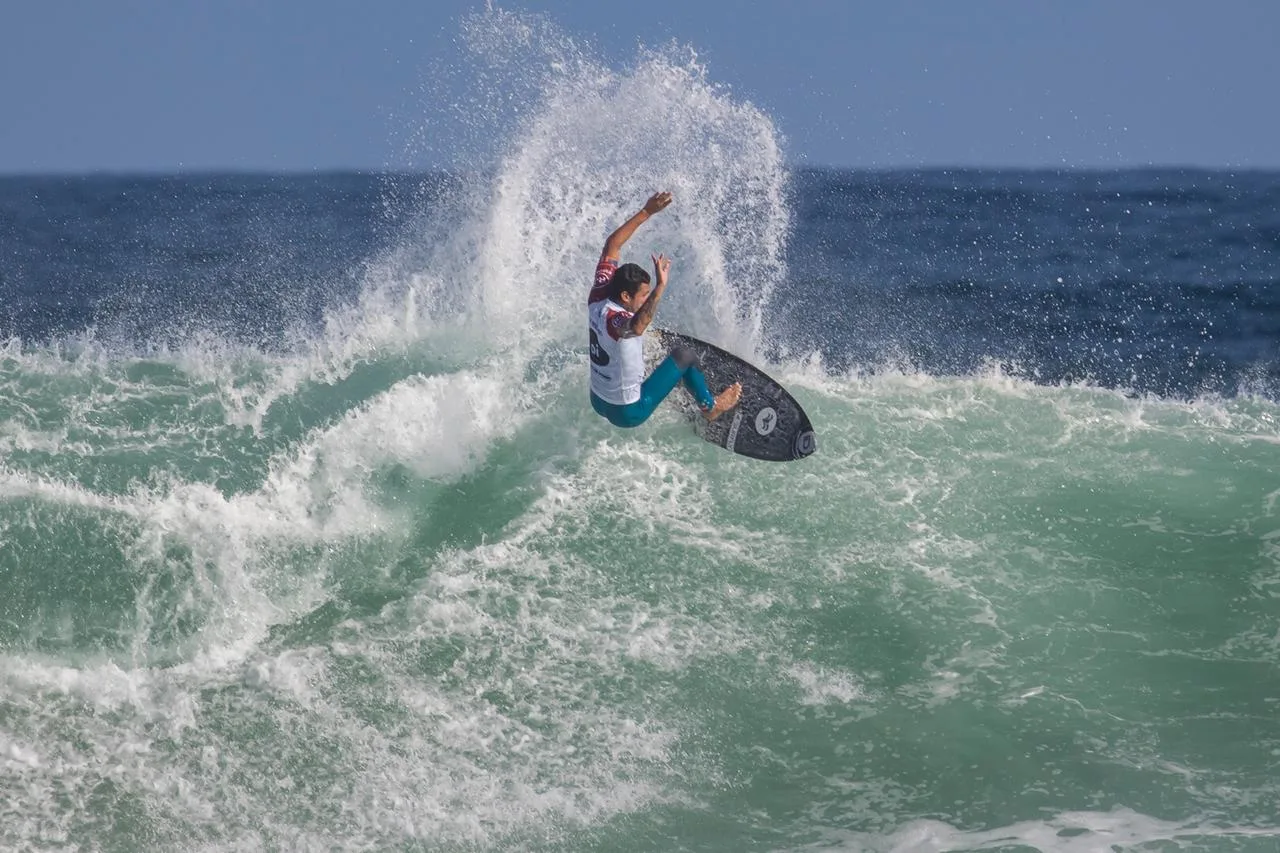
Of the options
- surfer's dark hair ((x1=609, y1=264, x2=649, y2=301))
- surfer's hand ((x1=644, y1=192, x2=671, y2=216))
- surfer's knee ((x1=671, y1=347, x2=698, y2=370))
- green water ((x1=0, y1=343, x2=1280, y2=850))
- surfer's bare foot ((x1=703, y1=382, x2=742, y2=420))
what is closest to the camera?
green water ((x1=0, y1=343, x2=1280, y2=850))

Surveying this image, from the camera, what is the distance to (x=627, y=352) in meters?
8.73

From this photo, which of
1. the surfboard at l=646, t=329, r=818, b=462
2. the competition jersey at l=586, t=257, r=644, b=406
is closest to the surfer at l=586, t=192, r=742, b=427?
the competition jersey at l=586, t=257, r=644, b=406

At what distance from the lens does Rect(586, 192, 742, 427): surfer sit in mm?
8570

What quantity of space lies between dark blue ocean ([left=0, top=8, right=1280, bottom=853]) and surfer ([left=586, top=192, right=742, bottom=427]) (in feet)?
2.80

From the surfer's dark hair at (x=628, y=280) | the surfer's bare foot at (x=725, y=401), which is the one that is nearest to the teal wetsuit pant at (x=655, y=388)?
the surfer's bare foot at (x=725, y=401)

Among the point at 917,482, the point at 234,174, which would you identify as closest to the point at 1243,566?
the point at 917,482

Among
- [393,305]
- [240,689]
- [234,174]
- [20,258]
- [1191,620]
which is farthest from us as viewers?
[234,174]

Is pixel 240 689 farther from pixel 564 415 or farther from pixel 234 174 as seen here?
pixel 234 174

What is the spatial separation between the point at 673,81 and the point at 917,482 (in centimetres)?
504

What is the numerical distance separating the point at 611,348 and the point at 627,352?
107mm

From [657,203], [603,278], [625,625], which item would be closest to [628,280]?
[603,278]

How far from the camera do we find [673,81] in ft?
41.9

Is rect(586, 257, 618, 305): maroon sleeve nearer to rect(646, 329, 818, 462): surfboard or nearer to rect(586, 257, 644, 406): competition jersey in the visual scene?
rect(586, 257, 644, 406): competition jersey

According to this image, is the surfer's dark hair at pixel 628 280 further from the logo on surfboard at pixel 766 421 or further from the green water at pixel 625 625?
the logo on surfboard at pixel 766 421
